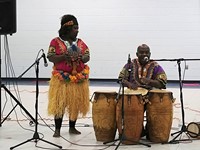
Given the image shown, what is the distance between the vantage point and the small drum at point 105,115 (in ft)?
15.3

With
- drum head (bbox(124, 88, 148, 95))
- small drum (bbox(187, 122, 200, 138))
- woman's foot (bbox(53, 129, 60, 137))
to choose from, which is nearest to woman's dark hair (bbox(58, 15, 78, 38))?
drum head (bbox(124, 88, 148, 95))

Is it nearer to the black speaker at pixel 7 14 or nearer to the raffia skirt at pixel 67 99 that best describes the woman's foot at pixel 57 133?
the raffia skirt at pixel 67 99

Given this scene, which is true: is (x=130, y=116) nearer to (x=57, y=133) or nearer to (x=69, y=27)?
(x=57, y=133)

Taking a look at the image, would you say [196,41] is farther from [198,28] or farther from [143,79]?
[143,79]

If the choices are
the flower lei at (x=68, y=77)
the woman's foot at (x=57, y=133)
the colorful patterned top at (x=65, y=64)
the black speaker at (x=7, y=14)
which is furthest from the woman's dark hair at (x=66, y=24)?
the woman's foot at (x=57, y=133)

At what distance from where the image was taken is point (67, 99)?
4965 millimetres

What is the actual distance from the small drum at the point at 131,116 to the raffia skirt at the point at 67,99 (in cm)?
68

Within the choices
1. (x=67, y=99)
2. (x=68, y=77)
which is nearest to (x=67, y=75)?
(x=68, y=77)

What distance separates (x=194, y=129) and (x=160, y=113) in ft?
2.09

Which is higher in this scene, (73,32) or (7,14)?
(7,14)

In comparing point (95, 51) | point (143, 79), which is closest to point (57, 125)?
point (143, 79)

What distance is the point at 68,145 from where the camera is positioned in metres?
4.49

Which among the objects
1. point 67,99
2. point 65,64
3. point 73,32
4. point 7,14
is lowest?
point 67,99

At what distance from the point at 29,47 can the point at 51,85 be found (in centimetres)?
859
